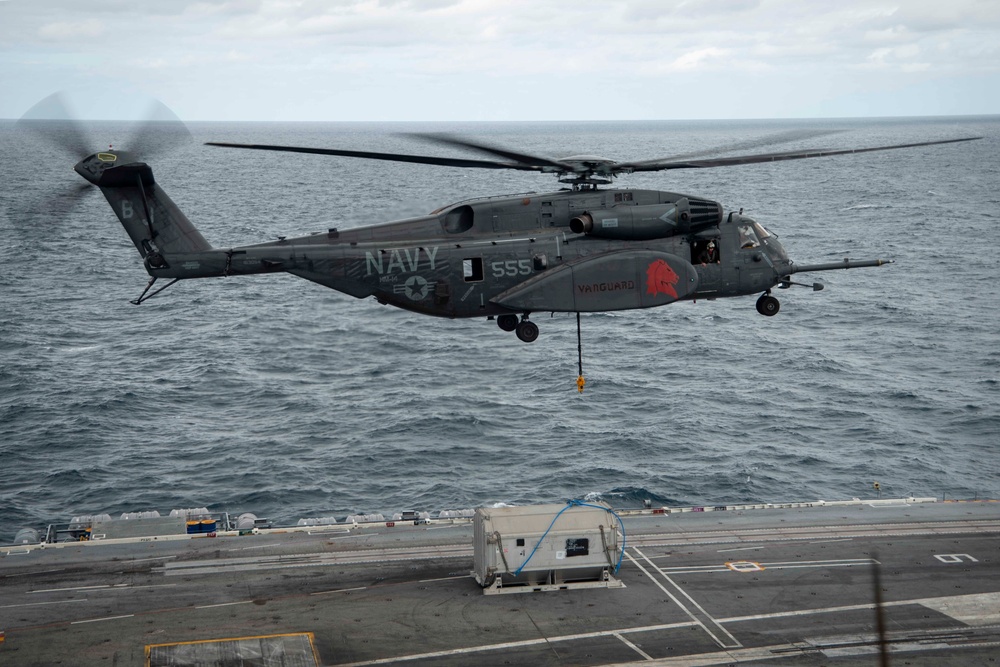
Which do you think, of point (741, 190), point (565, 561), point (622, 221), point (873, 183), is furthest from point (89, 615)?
point (873, 183)

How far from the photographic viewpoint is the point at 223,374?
65812mm

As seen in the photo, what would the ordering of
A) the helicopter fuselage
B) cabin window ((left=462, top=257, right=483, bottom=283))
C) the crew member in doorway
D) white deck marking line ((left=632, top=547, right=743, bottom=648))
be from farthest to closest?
the crew member in doorway, white deck marking line ((left=632, top=547, right=743, bottom=648)), cabin window ((left=462, top=257, right=483, bottom=283)), the helicopter fuselage

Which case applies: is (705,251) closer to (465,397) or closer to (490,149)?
(490,149)

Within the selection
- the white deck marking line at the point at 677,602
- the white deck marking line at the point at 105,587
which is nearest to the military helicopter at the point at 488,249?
the white deck marking line at the point at 677,602

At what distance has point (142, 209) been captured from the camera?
28.1m

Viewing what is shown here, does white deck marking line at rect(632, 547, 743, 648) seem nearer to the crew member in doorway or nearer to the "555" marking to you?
the crew member in doorway

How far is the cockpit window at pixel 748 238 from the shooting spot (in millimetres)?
Answer: 31016

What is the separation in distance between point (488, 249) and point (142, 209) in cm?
971

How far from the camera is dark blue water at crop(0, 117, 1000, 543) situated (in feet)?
164

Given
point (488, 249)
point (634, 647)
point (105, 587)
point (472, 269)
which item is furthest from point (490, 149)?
point (105, 587)

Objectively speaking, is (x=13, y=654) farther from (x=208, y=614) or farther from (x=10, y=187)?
(x=10, y=187)

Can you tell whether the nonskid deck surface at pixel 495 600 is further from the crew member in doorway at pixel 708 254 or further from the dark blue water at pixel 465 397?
the crew member in doorway at pixel 708 254

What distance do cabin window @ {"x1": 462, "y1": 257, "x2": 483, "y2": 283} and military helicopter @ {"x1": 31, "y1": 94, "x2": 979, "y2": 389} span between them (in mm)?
28

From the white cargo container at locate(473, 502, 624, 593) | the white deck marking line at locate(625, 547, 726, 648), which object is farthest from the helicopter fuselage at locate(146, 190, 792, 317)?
the white deck marking line at locate(625, 547, 726, 648)
